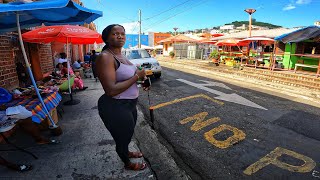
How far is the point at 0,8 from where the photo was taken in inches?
99.7

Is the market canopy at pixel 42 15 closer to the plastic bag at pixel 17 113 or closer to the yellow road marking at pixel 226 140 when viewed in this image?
the plastic bag at pixel 17 113

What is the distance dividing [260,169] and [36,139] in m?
3.66

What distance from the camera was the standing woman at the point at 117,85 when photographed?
6.93 feet

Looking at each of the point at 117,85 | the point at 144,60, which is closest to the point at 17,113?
the point at 117,85

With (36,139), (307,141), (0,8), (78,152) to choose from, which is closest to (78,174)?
(78,152)

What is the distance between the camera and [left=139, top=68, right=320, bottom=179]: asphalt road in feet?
10.0

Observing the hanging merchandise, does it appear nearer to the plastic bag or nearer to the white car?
the plastic bag

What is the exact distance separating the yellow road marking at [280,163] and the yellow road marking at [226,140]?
628 mm

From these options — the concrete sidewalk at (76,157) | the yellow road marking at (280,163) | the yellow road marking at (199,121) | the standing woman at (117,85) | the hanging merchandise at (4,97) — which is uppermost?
the standing woman at (117,85)

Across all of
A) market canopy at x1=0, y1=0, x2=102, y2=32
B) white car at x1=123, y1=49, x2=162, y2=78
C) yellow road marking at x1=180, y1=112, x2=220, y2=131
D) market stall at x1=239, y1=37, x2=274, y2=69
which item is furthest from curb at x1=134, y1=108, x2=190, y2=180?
market stall at x1=239, y1=37, x2=274, y2=69

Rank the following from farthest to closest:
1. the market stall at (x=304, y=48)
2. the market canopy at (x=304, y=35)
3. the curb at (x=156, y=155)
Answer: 1. the market stall at (x=304, y=48)
2. the market canopy at (x=304, y=35)
3. the curb at (x=156, y=155)

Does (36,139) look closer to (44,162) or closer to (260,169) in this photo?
(44,162)

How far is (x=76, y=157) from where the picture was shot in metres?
3.13

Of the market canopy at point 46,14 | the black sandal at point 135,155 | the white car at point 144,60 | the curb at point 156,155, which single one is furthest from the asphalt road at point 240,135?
the white car at point 144,60
